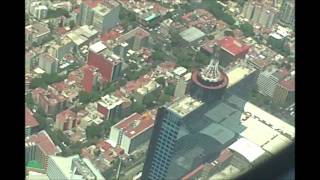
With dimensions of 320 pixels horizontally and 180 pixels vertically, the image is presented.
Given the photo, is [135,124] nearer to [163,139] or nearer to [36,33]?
[163,139]

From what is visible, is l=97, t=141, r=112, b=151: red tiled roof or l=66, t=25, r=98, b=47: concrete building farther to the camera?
l=66, t=25, r=98, b=47: concrete building

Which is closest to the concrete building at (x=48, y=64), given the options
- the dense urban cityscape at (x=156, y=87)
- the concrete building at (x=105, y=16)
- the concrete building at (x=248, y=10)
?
the dense urban cityscape at (x=156, y=87)

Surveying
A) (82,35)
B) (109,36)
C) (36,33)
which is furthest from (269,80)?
(36,33)

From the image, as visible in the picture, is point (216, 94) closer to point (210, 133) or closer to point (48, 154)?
point (210, 133)

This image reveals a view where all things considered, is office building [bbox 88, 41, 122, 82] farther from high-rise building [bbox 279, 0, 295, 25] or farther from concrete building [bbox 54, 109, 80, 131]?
high-rise building [bbox 279, 0, 295, 25]

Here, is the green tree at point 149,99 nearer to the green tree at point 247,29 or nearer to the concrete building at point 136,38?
the concrete building at point 136,38

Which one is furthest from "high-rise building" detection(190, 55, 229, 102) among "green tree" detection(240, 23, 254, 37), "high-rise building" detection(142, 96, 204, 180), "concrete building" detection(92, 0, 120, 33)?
"concrete building" detection(92, 0, 120, 33)
